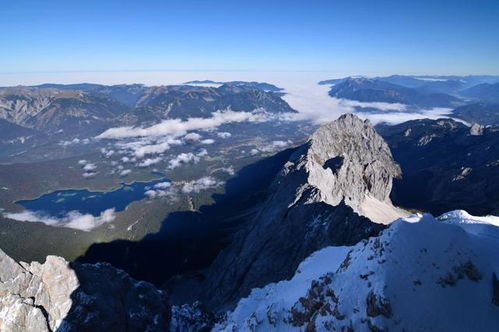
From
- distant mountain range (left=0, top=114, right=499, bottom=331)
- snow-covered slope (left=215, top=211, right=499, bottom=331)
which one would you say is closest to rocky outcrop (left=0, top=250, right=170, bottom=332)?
distant mountain range (left=0, top=114, right=499, bottom=331)

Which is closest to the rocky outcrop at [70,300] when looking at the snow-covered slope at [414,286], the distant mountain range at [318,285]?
the distant mountain range at [318,285]

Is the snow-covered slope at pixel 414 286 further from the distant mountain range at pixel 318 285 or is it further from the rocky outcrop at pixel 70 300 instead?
the rocky outcrop at pixel 70 300

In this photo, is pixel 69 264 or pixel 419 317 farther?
pixel 69 264

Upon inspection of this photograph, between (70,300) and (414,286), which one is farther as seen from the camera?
(70,300)

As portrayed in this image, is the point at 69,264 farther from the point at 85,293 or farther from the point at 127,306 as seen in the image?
the point at 127,306

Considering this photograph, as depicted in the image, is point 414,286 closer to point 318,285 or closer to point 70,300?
point 318,285

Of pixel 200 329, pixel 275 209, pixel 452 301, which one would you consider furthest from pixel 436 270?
pixel 275 209

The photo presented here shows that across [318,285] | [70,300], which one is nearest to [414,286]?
[318,285]
